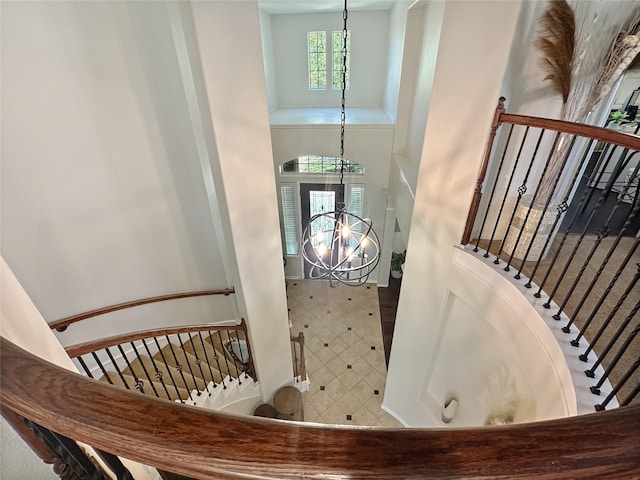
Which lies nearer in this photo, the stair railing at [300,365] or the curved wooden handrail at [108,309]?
the curved wooden handrail at [108,309]

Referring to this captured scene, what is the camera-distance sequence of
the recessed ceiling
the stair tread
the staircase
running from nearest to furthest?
the staircase, the stair tread, the recessed ceiling

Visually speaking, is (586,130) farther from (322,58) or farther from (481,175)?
(322,58)

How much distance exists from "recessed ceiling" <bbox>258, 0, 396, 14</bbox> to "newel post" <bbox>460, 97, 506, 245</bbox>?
3.79m

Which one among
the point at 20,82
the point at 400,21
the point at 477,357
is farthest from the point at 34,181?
the point at 400,21

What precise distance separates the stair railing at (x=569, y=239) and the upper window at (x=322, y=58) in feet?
15.1

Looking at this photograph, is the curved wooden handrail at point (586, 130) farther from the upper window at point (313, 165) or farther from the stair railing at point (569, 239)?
the upper window at point (313, 165)

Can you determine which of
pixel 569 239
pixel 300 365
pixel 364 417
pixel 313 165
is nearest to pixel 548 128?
pixel 569 239

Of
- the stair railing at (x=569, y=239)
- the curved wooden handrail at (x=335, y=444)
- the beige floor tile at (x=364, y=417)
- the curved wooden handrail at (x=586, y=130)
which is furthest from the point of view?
the beige floor tile at (x=364, y=417)

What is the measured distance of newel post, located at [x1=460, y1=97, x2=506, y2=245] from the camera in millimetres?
2332

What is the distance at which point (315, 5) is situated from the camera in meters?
5.26

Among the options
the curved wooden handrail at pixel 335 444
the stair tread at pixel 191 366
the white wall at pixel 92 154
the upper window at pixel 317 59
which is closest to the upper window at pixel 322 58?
the upper window at pixel 317 59

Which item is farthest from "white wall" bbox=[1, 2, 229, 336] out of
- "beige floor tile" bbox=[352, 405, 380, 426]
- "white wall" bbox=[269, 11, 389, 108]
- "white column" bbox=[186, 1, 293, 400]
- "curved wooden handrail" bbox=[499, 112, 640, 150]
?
"white wall" bbox=[269, 11, 389, 108]

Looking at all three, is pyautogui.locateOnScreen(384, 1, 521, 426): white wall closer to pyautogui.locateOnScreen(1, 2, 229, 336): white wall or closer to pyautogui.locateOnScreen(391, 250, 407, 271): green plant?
pyautogui.locateOnScreen(1, 2, 229, 336): white wall

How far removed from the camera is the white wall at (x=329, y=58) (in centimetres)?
609
